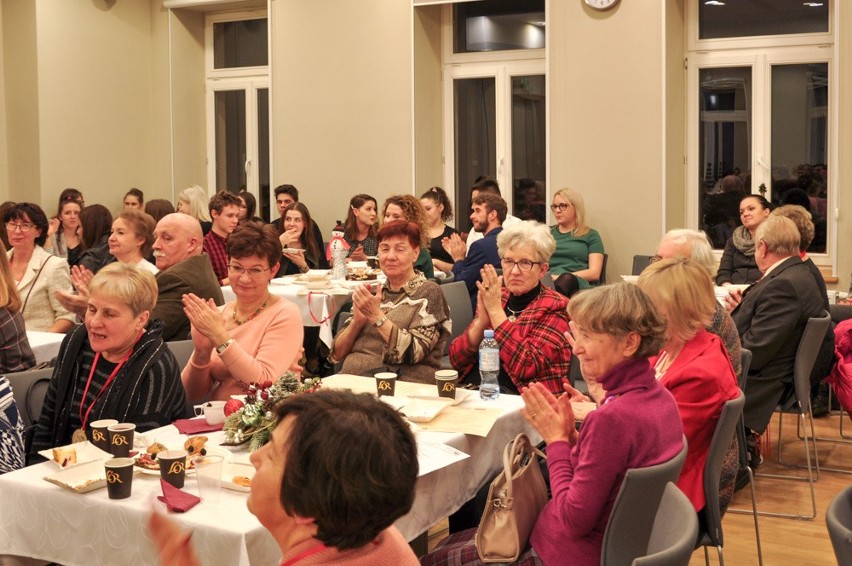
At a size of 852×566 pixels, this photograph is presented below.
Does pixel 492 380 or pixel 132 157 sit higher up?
pixel 132 157

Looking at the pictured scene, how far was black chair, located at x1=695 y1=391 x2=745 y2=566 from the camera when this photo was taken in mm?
2994

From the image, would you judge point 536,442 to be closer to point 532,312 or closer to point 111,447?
point 532,312

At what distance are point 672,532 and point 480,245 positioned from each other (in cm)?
485

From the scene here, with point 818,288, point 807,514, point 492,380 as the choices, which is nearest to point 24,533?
point 492,380

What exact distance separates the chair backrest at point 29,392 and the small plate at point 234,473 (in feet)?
3.73

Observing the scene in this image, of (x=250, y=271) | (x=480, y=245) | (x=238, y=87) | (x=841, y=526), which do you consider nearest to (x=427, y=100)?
(x=238, y=87)

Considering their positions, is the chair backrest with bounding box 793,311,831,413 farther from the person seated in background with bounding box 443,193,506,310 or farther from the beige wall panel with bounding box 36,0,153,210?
the beige wall panel with bounding box 36,0,153,210

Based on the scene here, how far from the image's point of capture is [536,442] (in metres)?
3.97

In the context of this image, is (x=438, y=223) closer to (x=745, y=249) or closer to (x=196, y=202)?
(x=745, y=249)

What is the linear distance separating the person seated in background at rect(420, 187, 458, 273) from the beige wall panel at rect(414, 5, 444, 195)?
964mm

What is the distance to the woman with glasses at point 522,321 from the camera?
419 cm

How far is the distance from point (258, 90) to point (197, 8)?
1.06 m

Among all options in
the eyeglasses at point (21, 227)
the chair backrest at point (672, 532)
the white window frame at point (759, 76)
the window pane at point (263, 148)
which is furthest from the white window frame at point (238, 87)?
the chair backrest at point (672, 532)

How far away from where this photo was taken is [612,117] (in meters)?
8.69
